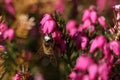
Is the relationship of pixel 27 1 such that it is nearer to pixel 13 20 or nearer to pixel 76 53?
pixel 13 20

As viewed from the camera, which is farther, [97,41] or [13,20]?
[13,20]

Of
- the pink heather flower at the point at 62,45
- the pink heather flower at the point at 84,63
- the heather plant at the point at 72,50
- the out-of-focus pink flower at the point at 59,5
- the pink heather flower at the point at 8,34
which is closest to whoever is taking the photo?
the pink heather flower at the point at 84,63

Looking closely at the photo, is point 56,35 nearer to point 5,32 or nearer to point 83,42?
point 83,42

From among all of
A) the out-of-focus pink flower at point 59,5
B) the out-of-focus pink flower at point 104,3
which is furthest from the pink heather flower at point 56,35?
the out-of-focus pink flower at point 59,5

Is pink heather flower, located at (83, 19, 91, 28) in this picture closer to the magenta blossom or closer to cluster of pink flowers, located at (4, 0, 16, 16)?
the magenta blossom

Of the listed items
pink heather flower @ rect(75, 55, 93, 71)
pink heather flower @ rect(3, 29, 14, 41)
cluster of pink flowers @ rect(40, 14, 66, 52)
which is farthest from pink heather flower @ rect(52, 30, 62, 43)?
pink heather flower @ rect(3, 29, 14, 41)

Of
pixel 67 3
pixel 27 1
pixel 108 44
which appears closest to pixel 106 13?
pixel 67 3

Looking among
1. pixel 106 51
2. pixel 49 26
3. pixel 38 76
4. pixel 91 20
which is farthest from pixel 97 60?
pixel 38 76

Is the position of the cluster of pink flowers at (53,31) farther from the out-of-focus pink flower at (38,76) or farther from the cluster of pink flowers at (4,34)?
the out-of-focus pink flower at (38,76)
